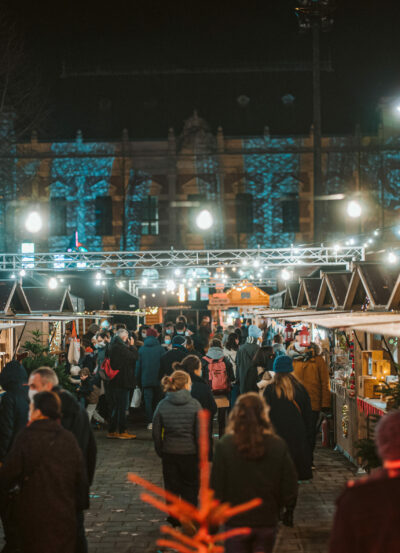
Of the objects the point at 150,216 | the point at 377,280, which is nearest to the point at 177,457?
the point at 377,280

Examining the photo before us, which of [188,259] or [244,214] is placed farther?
[244,214]

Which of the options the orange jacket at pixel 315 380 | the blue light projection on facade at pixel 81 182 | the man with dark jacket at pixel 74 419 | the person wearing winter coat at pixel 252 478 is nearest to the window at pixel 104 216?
the blue light projection on facade at pixel 81 182

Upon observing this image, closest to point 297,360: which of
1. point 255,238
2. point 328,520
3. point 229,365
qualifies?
point 229,365

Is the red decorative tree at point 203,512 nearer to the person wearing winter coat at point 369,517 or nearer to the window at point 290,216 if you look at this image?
the person wearing winter coat at point 369,517

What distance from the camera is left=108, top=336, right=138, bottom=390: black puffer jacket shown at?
480 inches

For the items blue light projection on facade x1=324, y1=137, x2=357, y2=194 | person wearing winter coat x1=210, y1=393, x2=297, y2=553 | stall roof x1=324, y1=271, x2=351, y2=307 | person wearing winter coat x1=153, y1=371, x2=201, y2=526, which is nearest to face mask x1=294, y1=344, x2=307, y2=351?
stall roof x1=324, y1=271, x2=351, y2=307

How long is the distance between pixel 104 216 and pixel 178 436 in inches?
1344

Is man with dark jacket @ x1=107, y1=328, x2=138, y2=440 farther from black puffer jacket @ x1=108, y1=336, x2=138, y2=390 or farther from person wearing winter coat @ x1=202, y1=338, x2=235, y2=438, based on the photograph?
person wearing winter coat @ x1=202, y1=338, x2=235, y2=438

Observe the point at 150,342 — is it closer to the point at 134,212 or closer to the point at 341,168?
the point at 134,212

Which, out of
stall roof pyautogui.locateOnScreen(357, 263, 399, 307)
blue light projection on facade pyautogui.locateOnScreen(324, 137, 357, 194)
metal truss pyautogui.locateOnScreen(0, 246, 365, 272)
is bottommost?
stall roof pyautogui.locateOnScreen(357, 263, 399, 307)

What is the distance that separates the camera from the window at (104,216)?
40000mm

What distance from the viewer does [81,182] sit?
39.6m

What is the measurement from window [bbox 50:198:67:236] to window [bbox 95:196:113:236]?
1868 mm

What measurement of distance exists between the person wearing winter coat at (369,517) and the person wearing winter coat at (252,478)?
1.52 metres
